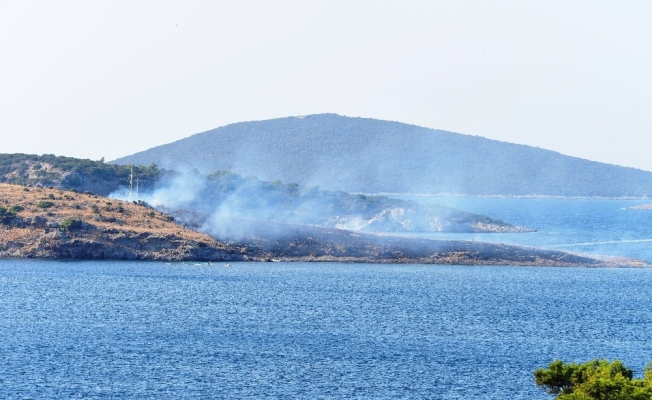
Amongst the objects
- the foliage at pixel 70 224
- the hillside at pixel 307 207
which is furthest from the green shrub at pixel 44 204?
the hillside at pixel 307 207

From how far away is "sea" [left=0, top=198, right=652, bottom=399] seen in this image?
50.9 metres

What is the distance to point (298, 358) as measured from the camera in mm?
57500

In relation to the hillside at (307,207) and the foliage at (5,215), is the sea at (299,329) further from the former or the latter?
the hillside at (307,207)

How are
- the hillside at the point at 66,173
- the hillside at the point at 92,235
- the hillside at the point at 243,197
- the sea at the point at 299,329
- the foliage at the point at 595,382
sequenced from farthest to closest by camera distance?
the hillside at the point at 243,197, the hillside at the point at 66,173, the hillside at the point at 92,235, the sea at the point at 299,329, the foliage at the point at 595,382

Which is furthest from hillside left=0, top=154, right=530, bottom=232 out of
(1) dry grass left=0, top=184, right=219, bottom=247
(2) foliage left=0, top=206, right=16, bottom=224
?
(2) foliage left=0, top=206, right=16, bottom=224

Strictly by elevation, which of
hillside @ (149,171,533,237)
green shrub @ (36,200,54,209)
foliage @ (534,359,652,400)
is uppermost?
hillside @ (149,171,533,237)

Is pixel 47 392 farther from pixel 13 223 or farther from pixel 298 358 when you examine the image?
pixel 13 223

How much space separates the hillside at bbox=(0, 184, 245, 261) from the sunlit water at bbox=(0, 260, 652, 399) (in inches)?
195

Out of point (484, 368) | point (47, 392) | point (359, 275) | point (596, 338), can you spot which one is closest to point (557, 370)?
point (484, 368)

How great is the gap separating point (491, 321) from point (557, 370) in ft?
127

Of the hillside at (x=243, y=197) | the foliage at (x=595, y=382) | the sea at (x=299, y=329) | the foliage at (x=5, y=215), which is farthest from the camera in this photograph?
the hillside at (x=243, y=197)

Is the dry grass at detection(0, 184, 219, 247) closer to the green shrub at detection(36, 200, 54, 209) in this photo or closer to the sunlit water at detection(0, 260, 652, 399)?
the green shrub at detection(36, 200, 54, 209)

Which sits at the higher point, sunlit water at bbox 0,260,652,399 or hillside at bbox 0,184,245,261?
hillside at bbox 0,184,245,261

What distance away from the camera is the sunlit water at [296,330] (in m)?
50.9
